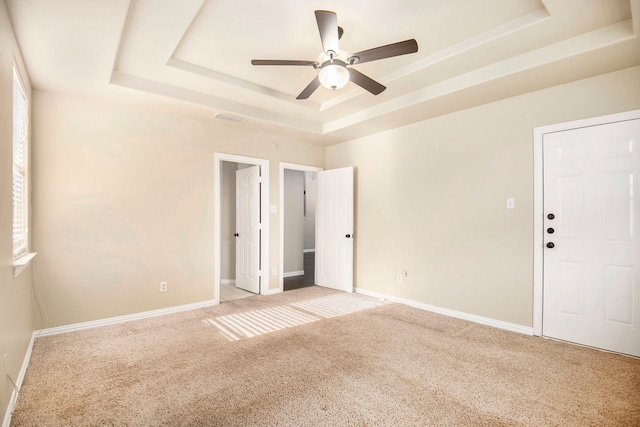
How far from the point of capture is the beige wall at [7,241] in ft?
6.12

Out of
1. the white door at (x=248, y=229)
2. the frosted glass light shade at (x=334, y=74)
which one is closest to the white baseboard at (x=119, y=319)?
the white door at (x=248, y=229)

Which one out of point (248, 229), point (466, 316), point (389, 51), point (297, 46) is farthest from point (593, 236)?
point (248, 229)

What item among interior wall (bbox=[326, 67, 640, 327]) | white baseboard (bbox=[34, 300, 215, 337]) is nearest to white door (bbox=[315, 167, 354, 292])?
interior wall (bbox=[326, 67, 640, 327])

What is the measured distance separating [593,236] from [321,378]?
110 inches

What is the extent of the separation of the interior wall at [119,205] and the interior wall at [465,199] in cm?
235

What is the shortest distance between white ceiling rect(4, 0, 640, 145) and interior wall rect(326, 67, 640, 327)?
240 mm

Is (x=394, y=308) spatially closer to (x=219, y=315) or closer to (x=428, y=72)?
(x=219, y=315)

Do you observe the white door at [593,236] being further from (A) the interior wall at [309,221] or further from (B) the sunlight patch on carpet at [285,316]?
(A) the interior wall at [309,221]

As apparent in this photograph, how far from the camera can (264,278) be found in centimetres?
498

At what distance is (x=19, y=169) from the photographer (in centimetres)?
267

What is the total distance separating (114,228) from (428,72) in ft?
12.6

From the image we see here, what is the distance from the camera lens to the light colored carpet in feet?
6.33

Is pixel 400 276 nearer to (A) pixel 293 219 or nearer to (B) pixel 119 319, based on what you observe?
(A) pixel 293 219

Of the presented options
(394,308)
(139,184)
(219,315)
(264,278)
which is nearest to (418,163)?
(394,308)
